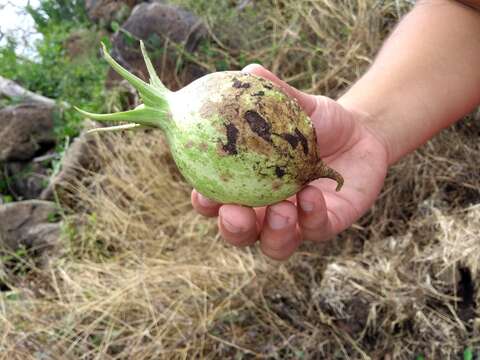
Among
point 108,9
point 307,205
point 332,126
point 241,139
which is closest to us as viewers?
point 241,139

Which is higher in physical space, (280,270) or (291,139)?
(291,139)

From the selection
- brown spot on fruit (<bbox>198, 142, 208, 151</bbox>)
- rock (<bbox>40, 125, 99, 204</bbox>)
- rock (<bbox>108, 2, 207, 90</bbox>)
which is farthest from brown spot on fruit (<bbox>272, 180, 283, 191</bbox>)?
rock (<bbox>108, 2, 207, 90</bbox>)

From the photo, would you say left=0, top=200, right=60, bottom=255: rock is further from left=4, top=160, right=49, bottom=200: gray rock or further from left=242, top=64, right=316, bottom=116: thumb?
left=242, top=64, right=316, bottom=116: thumb

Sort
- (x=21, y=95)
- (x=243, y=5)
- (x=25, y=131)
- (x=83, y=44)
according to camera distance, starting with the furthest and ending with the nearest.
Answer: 1. (x=83, y=44)
2. (x=21, y=95)
3. (x=25, y=131)
4. (x=243, y=5)

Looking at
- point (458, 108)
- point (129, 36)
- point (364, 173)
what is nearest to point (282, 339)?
point (364, 173)

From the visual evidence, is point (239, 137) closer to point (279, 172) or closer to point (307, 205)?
point (279, 172)

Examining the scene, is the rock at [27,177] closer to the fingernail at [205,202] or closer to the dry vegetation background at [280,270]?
the dry vegetation background at [280,270]

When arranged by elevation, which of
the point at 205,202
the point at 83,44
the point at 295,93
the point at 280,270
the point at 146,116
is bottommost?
the point at 280,270

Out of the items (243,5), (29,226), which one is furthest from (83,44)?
(29,226)

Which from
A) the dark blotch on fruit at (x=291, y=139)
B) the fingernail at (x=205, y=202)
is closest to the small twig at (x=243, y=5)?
the fingernail at (x=205, y=202)
